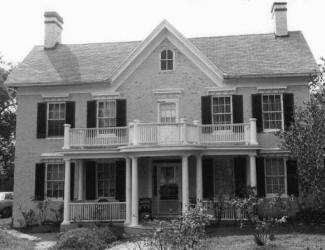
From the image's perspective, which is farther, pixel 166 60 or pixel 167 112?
pixel 166 60

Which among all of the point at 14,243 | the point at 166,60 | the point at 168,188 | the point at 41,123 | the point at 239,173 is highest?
the point at 166,60

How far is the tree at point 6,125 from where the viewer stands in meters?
40.0

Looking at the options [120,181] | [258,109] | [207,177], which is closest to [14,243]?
[120,181]

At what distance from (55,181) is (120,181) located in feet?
11.2

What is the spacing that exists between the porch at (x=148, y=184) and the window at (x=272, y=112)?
198cm

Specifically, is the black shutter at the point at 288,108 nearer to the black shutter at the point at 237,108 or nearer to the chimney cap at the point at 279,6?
the black shutter at the point at 237,108

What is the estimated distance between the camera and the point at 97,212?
19.3 metres

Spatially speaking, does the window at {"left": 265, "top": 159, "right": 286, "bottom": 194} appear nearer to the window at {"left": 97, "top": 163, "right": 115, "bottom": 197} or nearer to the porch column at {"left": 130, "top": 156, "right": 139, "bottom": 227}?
the porch column at {"left": 130, "top": 156, "right": 139, "bottom": 227}

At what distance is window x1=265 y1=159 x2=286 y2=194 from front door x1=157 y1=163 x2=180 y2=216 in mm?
4184

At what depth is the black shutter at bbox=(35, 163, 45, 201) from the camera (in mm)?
21656

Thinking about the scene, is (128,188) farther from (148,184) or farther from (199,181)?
(199,181)

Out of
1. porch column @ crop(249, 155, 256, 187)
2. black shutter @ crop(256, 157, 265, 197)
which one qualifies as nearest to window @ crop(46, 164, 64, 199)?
porch column @ crop(249, 155, 256, 187)

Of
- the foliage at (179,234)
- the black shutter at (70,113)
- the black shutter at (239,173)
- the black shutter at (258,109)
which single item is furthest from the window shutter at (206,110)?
the foliage at (179,234)

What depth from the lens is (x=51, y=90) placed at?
22.5m
